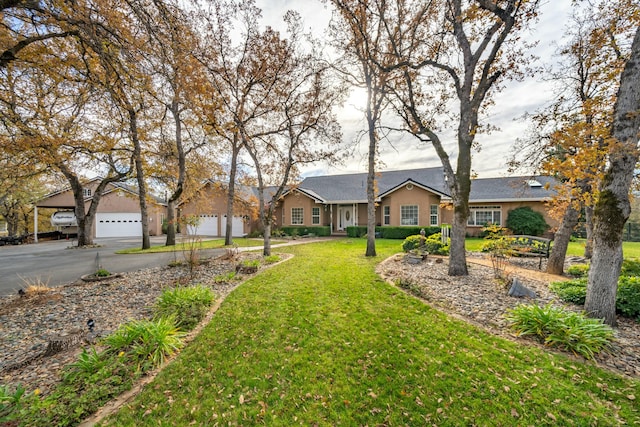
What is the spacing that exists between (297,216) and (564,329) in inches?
823

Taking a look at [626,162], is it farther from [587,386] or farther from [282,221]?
[282,221]

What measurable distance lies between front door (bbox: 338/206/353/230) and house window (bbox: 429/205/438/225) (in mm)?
6925

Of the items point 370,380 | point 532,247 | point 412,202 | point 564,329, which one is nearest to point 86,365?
point 370,380

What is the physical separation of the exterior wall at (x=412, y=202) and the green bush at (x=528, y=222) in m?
5.06

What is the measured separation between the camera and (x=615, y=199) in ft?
14.5

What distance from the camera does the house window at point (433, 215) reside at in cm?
1922

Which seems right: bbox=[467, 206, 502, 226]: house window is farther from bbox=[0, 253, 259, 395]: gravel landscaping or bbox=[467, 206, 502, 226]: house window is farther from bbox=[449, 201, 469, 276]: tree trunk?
bbox=[0, 253, 259, 395]: gravel landscaping

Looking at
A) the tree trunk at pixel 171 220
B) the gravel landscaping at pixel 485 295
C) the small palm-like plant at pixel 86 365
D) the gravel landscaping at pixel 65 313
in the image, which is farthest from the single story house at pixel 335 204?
the small palm-like plant at pixel 86 365

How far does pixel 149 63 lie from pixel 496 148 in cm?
1328

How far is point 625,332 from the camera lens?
14.0ft

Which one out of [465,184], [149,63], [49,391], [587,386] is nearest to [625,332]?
[587,386]

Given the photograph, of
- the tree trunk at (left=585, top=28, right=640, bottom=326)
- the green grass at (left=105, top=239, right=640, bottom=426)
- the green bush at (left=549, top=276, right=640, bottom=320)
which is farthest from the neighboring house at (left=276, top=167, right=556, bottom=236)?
the green grass at (left=105, top=239, right=640, bottom=426)

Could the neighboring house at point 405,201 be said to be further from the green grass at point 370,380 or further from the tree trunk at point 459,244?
the green grass at point 370,380

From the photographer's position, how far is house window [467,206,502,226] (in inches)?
767
